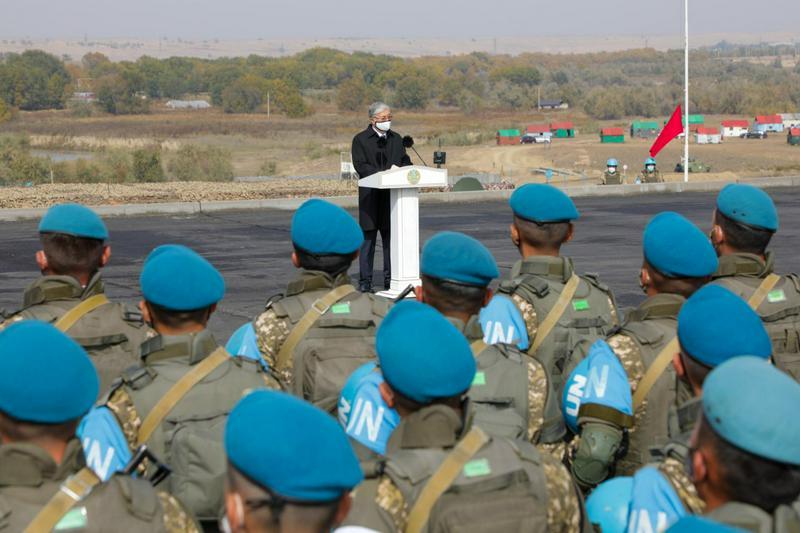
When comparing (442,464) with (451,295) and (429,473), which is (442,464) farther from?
(451,295)

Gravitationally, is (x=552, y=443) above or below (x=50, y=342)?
below

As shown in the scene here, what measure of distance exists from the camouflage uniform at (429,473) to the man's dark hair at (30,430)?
0.76 meters

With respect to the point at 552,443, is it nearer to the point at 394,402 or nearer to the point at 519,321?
the point at 519,321

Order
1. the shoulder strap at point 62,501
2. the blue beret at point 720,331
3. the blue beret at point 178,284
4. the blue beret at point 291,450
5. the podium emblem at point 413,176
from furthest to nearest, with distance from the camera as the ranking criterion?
1. the podium emblem at point 413,176
2. the blue beret at point 178,284
3. the blue beret at point 720,331
4. the shoulder strap at point 62,501
5. the blue beret at point 291,450

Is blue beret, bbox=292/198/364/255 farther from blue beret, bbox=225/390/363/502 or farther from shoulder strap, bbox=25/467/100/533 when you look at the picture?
blue beret, bbox=225/390/363/502

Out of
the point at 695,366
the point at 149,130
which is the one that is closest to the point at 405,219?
the point at 695,366

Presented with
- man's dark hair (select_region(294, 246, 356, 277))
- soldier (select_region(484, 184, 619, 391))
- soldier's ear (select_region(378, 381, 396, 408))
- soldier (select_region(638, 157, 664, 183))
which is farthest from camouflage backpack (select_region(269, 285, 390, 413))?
soldier (select_region(638, 157, 664, 183))

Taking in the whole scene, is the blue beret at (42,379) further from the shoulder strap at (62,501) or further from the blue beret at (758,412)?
the blue beret at (758,412)

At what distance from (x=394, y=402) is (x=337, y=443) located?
3.00ft

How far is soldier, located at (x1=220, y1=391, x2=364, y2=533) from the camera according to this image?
2.38 metres

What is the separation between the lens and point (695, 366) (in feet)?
12.1

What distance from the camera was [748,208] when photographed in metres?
5.60

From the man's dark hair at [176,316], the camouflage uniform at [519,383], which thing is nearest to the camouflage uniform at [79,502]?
the man's dark hair at [176,316]

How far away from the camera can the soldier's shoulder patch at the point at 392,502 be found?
3.07 meters
